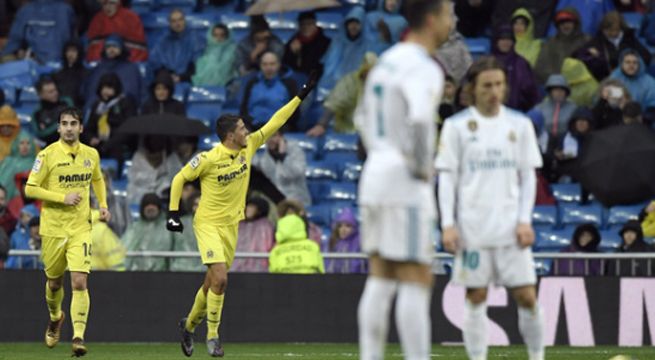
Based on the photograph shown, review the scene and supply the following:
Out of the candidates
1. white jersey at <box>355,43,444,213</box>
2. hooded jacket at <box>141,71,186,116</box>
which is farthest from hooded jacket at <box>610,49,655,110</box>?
white jersey at <box>355,43,444,213</box>

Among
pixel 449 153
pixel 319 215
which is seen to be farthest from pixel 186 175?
pixel 319 215

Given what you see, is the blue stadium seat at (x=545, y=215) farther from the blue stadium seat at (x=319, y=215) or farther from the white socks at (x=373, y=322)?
the white socks at (x=373, y=322)

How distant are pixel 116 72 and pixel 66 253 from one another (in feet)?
25.2

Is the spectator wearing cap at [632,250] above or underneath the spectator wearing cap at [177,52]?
underneath

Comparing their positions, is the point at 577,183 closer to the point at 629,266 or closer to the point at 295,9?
the point at 629,266

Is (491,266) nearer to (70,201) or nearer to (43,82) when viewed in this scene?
(70,201)

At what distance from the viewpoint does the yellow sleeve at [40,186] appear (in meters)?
15.4

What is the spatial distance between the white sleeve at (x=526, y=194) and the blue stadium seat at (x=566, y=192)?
10161 mm

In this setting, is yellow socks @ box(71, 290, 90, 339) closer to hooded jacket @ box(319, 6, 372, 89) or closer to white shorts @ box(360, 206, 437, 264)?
white shorts @ box(360, 206, 437, 264)

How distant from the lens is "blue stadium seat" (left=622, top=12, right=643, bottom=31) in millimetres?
23203

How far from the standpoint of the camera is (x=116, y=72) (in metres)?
23.1

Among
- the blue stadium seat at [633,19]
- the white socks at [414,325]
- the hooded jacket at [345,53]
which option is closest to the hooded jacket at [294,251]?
the hooded jacket at [345,53]

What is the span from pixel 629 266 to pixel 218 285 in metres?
5.22

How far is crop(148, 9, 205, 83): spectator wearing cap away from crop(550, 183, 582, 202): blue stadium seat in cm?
581
